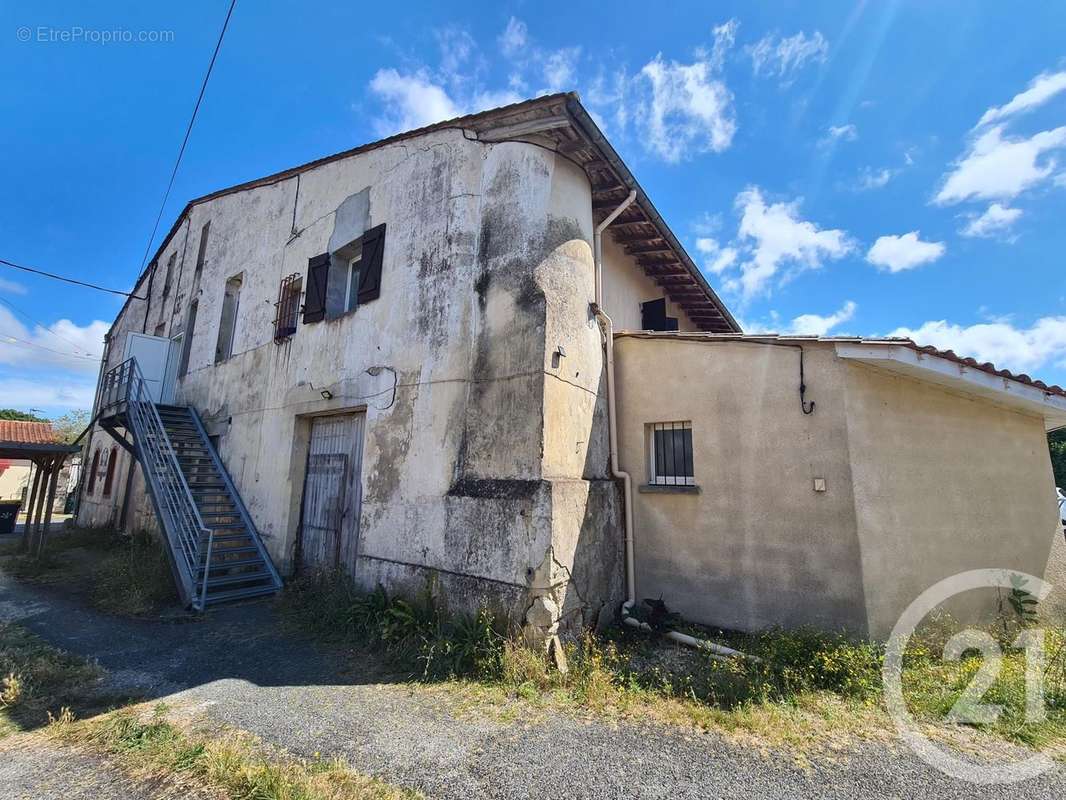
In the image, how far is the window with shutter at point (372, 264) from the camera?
707 centimetres

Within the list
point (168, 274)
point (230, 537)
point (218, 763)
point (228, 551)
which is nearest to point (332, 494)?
point (228, 551)

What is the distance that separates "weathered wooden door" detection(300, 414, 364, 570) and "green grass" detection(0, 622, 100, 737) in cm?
278

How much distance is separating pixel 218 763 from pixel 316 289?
6942 mm

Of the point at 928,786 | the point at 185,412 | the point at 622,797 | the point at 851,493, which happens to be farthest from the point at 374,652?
the point at 185,412

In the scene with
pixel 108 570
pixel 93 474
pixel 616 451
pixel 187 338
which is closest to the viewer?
pixel 616 451

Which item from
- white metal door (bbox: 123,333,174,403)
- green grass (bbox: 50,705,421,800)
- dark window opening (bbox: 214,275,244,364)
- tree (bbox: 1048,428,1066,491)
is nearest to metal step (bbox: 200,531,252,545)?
dark window opening (bbox: 214,275,244,364)

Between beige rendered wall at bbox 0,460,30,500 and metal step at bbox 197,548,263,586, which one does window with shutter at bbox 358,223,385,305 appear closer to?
metal step at bbox 197,548,263,586

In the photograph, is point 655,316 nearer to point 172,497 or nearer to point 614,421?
point 614,421

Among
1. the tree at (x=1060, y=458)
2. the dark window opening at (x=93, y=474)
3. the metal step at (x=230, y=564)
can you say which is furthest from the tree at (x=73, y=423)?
the tree at (x=1060, y=458)

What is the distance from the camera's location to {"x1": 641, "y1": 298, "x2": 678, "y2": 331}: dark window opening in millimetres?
9319

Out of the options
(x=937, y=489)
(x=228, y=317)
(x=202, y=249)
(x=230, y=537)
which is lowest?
(x=230, y=537)

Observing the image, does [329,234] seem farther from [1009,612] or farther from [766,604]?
[1009,612]

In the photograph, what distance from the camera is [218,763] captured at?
2900 mm

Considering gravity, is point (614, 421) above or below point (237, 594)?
above
